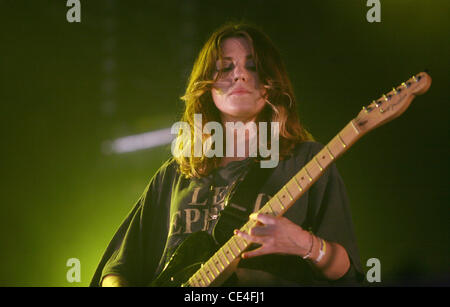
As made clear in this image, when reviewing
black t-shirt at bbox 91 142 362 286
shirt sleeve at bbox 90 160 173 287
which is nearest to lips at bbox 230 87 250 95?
black t-shirt at bbox 91 142 362 286

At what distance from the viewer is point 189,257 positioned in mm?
1543

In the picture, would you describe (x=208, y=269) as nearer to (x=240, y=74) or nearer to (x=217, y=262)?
(x=217, y=262)

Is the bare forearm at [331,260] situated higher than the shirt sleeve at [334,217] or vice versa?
the shirt sleeve at [334,217]

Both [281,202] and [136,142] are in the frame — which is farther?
[136,142]

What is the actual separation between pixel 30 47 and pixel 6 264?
998mm

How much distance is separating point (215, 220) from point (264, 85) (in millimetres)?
522

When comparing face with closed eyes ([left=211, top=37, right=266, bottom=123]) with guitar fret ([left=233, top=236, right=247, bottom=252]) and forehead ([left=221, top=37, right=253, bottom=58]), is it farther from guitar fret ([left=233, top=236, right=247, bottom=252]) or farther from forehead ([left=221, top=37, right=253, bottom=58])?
guitar fret ([left=233, top=236, right=247, bottom=252])

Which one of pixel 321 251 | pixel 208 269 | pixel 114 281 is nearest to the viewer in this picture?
pixel 321 251

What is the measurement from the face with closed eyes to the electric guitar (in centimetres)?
39

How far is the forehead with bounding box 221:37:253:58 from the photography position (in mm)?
1717

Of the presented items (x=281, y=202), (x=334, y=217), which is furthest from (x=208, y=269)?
(x=334, y=217)

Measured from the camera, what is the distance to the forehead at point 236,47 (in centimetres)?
172

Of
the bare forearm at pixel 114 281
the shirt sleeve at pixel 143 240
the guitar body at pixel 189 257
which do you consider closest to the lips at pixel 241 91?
the shirt sleeve at pixel 143 240

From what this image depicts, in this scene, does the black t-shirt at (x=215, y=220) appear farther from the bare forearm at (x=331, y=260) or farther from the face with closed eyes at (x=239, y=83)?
the face with closed eyes at (x=239, y=83)
